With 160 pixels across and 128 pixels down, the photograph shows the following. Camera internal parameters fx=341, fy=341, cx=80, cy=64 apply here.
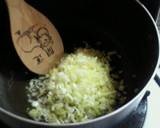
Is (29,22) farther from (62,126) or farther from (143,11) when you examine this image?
(62,126)

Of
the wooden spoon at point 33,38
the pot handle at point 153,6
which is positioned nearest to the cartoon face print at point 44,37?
the wooden spoon at point 33,38

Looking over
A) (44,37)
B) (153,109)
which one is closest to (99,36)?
(44,37)

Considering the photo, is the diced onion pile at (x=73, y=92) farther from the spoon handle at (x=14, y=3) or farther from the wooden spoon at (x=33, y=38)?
the spoon handle at (x=14, y=3)

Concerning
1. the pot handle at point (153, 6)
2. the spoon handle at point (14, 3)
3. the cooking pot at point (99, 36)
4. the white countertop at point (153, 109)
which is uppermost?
the spoon handle at point (14, 3)

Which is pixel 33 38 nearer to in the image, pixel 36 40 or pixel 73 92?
pixel 36 40

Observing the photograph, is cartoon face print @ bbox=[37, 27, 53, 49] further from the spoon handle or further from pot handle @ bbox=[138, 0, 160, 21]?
pot handle @ bbox=[138, 0, 160, 21]

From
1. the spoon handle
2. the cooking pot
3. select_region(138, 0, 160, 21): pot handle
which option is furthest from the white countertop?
the spoon handle

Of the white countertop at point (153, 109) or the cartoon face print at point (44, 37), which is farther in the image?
the cartoon face print at point (44, 37)
